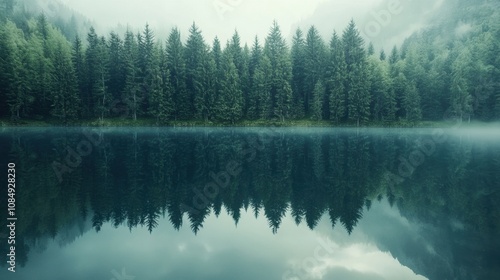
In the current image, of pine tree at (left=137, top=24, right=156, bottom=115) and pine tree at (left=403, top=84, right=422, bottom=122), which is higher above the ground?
pine tree at (left=137, top=24, right=156, bottom=115)

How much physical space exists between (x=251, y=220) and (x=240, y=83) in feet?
267

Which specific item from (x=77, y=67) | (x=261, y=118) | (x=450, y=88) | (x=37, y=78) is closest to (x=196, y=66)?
(x=261, y=118)

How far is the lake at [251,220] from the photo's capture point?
41.3 feet

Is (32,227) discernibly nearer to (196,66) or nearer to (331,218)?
(331,218)

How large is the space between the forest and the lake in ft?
196

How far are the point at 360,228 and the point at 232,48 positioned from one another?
91.0m

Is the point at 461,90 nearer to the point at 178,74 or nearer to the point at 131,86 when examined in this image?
the point at 178,74

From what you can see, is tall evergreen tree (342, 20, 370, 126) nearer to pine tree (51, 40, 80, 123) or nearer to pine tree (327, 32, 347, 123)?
pine tree (327, 32, 347, 123)

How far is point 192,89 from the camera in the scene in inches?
3804

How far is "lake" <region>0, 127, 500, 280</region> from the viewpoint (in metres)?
12.6

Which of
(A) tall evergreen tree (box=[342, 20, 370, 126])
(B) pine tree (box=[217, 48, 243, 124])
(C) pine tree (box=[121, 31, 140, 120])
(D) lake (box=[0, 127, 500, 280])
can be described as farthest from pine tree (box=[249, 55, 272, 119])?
(D) lake (box=[0, 127, 500, 280])

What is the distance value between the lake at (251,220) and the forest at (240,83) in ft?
196

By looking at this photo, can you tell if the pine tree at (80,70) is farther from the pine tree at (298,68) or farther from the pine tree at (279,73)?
the pine tree at (298,68)

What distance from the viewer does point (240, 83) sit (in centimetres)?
9694
